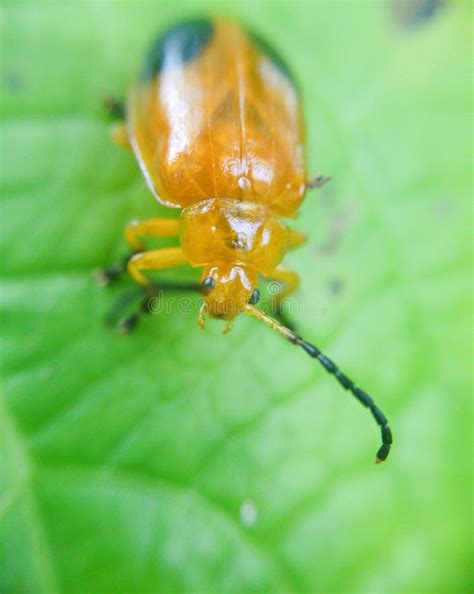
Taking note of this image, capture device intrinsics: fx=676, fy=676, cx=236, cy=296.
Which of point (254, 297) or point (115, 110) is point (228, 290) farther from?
point (115, 110)

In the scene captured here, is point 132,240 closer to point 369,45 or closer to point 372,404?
point 372,404

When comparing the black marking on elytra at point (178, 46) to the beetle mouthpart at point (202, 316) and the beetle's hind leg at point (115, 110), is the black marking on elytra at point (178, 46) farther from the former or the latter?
the beetle mouthpart at point (202, 316)

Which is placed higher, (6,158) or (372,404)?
(6,158)

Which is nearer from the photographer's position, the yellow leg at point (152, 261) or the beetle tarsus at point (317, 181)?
the yellow leg at point (152, 261)

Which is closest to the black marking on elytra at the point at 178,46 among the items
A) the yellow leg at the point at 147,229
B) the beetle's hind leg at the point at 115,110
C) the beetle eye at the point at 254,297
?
the beetle's hind leg at the point at 115,110

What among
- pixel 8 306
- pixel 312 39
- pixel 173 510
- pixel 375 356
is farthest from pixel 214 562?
pixel 312 39

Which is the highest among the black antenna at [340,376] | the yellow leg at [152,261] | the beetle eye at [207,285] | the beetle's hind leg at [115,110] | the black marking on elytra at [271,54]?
the black marking on elytra at [271,54]

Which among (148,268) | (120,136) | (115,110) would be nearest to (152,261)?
(148,268)

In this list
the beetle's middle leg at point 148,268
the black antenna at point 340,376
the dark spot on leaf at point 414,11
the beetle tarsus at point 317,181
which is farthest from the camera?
the dark spot on leaf at point 414,11
